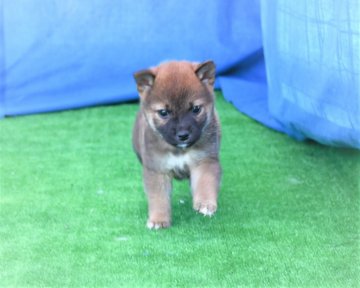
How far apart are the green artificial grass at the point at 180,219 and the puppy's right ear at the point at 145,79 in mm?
788

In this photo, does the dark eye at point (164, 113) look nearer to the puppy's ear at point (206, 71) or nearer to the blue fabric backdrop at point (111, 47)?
the puppy's ear at point (206, 71)

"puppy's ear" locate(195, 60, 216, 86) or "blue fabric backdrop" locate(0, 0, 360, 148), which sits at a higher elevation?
"puppy's ear" locate(195, 60, 216, 86)

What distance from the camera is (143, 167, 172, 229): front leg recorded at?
4027 mm

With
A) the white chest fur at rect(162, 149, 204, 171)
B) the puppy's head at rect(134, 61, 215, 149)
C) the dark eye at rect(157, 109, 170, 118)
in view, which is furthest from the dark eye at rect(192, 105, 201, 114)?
the white chest fur at rect(162, 149, 204, 171)

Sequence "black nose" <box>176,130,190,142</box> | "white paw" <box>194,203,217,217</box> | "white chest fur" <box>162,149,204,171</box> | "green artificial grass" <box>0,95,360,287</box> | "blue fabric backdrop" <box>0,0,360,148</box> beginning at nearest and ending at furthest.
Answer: "green artificial grass" <box>0,95,360,287</box> → "black nose" <box>176,130,190,142</box> → "white paw" <box>194,203,217,217</box> → "white chest fur" <box>162,149,204,171</box> → "blue fabric backdrop" <box>0,0,360,148</box>

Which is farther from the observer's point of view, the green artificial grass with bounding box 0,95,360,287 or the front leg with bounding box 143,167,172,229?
the front leg with bounding box 143,167,172,229

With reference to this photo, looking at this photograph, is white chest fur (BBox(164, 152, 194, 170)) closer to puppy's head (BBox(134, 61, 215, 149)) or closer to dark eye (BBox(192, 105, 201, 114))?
puppy's head (BBox(134, 61, 215, 149))

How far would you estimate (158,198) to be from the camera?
4.07 metres

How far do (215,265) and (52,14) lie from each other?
15.1 ft

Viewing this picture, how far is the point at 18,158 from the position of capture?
18.7 feet

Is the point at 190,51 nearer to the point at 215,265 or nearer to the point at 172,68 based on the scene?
the point at 172,68

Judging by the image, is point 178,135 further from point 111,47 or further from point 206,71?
point 111,47

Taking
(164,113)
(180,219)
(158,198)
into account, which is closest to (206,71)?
(164,113)

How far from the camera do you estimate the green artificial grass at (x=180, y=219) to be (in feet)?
11.0
